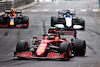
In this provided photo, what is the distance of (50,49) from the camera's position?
545 inches

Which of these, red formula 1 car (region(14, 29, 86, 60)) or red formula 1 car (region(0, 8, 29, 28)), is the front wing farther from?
red formula 1 car (region(0, 8, 29, 28))

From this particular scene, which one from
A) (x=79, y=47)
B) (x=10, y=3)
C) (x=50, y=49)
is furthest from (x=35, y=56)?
(x=10, y=3)

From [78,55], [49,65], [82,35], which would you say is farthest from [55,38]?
[82,35]

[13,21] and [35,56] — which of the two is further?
[13,21]

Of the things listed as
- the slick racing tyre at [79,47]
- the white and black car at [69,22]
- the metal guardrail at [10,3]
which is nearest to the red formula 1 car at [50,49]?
the slick racing tyre at [79,47]

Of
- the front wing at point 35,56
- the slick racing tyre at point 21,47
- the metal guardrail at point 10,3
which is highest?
the metal guardrail at point 10,3

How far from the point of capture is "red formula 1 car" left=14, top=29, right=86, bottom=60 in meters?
13.2

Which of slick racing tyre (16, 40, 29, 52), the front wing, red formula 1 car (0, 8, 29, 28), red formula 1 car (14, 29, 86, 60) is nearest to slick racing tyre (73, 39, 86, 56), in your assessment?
red formula 1 car (14, 29, 86, 60)

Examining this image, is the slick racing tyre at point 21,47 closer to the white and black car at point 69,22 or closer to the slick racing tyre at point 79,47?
the slick racing tyre at point 79,47

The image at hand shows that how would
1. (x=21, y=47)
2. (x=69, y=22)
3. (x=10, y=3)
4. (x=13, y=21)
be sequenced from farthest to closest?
(x=10, y=3), (x=13, y=21), (x=69, y=22), (x=21, y=47)

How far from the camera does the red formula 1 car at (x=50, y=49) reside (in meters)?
13.2

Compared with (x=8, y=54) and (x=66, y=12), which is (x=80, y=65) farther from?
(x=66, y=12)

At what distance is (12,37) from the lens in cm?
2183

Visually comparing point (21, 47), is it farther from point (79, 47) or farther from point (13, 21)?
point (13, 21)
